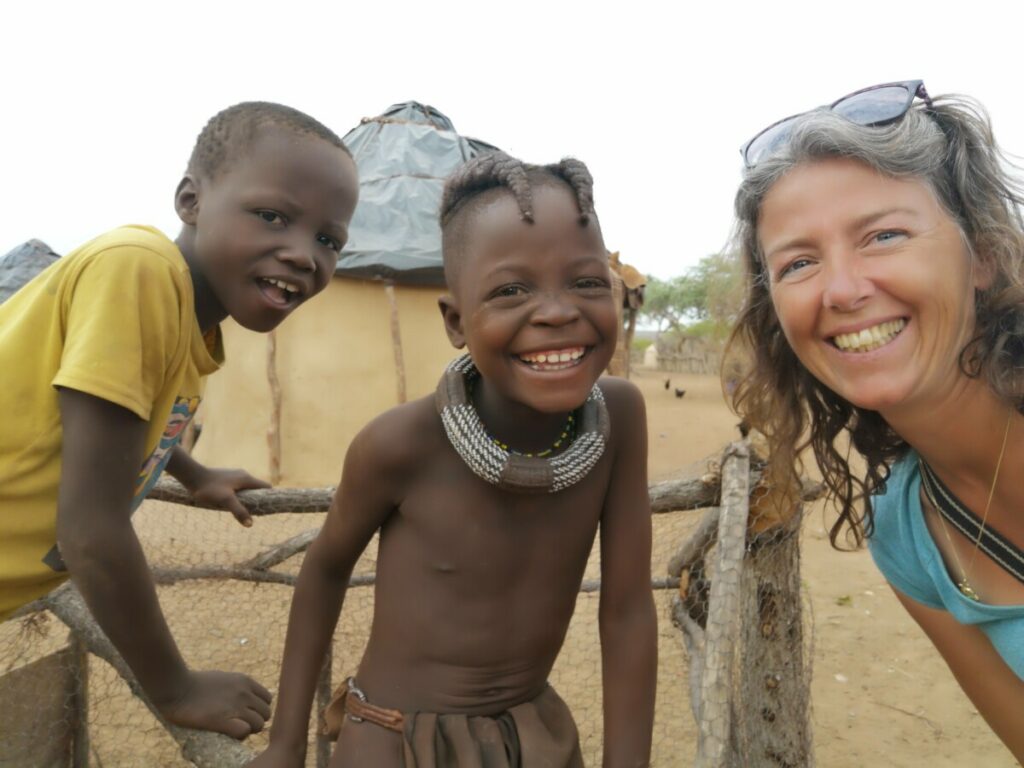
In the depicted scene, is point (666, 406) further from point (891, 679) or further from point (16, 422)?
point (16, 422)

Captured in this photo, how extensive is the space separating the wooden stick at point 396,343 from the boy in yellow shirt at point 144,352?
6211 mm

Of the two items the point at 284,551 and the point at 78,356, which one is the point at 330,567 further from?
the point at 284,551

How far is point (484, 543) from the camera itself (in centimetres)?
147

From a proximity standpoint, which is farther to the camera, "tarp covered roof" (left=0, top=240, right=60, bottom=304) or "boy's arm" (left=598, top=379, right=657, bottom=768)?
"tarp covered roof" (left=0, top=240, right=60, bottom=304)

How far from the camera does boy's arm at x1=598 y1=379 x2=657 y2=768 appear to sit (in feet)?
4.85

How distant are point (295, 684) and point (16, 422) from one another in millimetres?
751

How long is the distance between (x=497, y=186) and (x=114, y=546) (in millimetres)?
961

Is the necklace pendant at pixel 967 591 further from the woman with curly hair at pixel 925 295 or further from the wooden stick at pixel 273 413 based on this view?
the wooden stick at pixel 273 413

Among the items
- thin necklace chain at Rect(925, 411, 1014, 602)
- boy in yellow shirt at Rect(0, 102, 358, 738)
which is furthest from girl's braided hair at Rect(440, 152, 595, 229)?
thin necklace chain at Rect(925, 411, 1014, 602)

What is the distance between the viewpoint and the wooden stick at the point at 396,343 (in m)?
7.87

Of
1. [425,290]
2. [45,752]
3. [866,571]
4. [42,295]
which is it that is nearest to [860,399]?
[42,295]

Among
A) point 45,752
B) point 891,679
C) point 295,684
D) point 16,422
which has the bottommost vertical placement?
point 891,679

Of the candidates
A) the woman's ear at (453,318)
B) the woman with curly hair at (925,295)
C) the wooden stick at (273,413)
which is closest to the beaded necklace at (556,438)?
the woman's ear at (453,318)

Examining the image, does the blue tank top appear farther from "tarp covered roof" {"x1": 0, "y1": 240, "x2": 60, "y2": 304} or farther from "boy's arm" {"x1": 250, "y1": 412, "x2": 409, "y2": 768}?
"tarp covered roof" {"x1": 0, "y1": 240, "x2": 60, "y2": 304}
